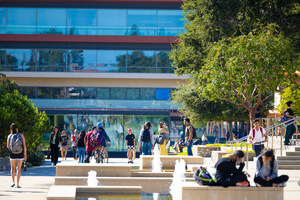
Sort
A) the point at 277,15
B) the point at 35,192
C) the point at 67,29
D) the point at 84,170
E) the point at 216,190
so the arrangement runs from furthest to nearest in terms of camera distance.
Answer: the point at 67,29 → the point at 277,15 → the point at 84,170 → the point at 35,192 → the point at 216,190

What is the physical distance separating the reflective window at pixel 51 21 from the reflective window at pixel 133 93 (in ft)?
27.3

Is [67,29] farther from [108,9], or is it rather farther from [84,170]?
[84,170]

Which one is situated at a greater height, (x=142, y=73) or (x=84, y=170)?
(x=142, y=73)

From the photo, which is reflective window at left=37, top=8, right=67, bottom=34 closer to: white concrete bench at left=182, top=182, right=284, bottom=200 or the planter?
the planter

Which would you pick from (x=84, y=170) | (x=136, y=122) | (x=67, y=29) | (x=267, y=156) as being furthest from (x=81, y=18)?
(x=267, y=156)

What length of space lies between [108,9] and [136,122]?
52.3 ft

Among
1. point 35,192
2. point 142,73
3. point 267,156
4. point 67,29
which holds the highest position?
point 67,29

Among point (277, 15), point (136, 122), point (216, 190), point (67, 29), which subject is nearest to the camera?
point (216, 190)

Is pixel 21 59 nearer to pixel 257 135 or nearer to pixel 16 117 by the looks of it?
pixel 16 117

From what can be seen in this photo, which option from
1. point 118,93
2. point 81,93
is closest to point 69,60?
point 81,93

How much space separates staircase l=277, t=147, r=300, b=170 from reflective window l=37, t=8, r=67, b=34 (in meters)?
33.2

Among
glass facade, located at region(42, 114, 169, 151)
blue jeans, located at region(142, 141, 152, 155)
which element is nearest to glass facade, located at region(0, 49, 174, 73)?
glass facade, located at region(42, 114, 169, 151)

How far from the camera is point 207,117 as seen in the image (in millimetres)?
42875

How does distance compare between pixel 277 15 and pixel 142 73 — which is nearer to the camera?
pixel 277 15
